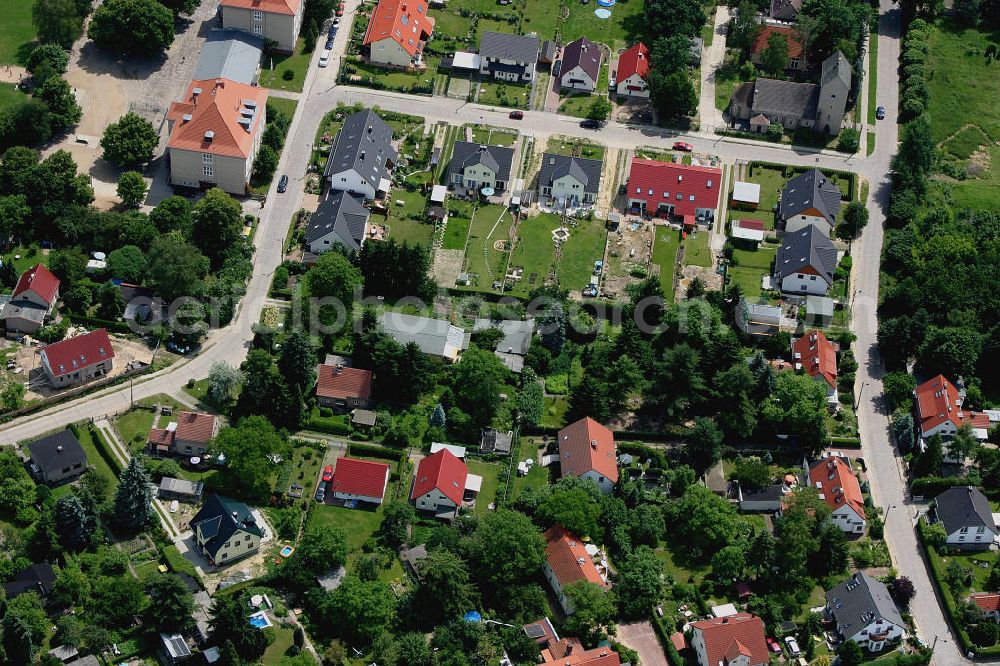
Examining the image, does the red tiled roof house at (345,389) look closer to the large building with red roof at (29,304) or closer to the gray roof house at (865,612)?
the large building with red roof at (29,304)

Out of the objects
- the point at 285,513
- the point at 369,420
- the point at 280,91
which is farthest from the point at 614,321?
the point at 280,91

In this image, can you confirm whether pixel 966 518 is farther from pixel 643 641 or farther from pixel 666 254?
pixel 666 254

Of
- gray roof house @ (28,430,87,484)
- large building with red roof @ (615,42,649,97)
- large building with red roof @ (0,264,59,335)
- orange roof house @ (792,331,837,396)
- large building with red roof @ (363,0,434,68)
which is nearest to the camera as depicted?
gray roof house @ (28,430,87,484)

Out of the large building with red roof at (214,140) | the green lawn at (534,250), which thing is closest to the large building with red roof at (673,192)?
the green lawn at (534,250)

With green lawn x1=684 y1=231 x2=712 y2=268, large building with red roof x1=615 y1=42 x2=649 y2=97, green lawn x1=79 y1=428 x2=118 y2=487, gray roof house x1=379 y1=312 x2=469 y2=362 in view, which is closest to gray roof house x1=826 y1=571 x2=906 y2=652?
gray roof house x1=379 y1=312 x2=469 y2=362

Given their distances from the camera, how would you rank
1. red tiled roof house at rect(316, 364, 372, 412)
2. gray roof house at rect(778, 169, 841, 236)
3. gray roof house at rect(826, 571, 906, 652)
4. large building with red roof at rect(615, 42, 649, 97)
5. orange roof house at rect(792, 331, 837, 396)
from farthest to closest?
large building with red roof at rect(615, 42, 649, 97) < gray roof house at rect(778, 169, 841, 236) < orange roof house at rect(792, 331, 837, 396) < red tiled roof house at rect(316, 364, 372, 412) < gray roof house at rect(826, 571, 906, 652)

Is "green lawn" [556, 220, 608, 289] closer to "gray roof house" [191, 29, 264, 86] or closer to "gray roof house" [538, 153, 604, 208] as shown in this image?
"gray roof house" [538, 153, 604, 208]

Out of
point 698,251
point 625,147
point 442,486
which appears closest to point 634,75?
point 625,147
